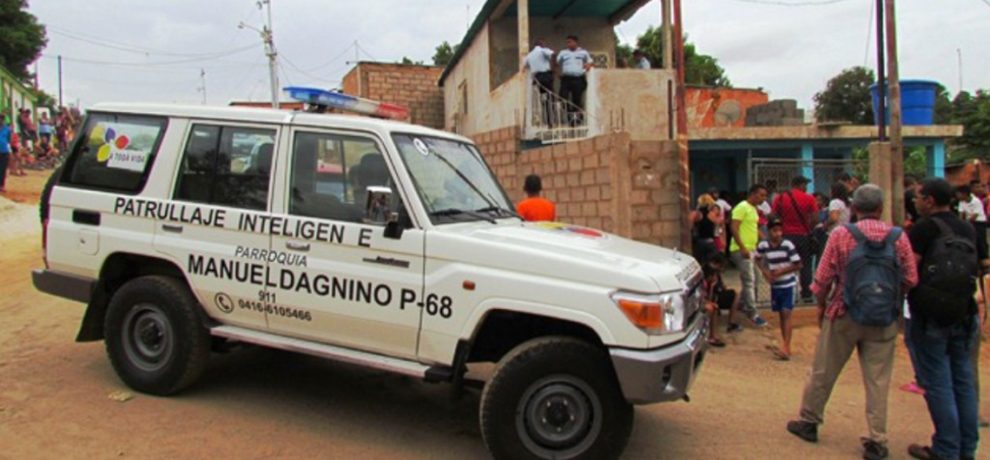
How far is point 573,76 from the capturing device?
12.4 meters

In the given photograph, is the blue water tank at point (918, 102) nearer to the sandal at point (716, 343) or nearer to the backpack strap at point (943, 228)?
the sandal at point (716, 343)

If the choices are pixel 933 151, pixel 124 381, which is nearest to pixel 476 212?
pixel 124 381

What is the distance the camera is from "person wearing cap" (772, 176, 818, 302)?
28.9 feet

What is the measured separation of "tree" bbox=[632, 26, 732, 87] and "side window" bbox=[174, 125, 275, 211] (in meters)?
25.1

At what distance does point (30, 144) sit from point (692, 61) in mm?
29934

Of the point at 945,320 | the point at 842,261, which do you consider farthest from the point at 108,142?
the point at 945,320

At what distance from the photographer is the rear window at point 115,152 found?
4.99 m

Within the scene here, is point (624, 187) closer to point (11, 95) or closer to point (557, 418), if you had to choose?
point (557, 418)

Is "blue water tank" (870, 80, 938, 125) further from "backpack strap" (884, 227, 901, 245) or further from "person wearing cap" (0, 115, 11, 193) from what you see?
"person wearing cap" (0, 115, 11, 193)

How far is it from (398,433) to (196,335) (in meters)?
1.51

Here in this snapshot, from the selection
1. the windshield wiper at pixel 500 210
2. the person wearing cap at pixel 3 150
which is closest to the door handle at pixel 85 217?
the windshield wiper at pixel 500 210

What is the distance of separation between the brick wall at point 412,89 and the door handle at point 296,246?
70.5 ft

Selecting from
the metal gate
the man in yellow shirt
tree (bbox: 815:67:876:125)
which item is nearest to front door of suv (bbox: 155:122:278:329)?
the man in yellow shirt

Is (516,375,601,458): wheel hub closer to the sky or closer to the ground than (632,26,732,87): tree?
closer to the ground
